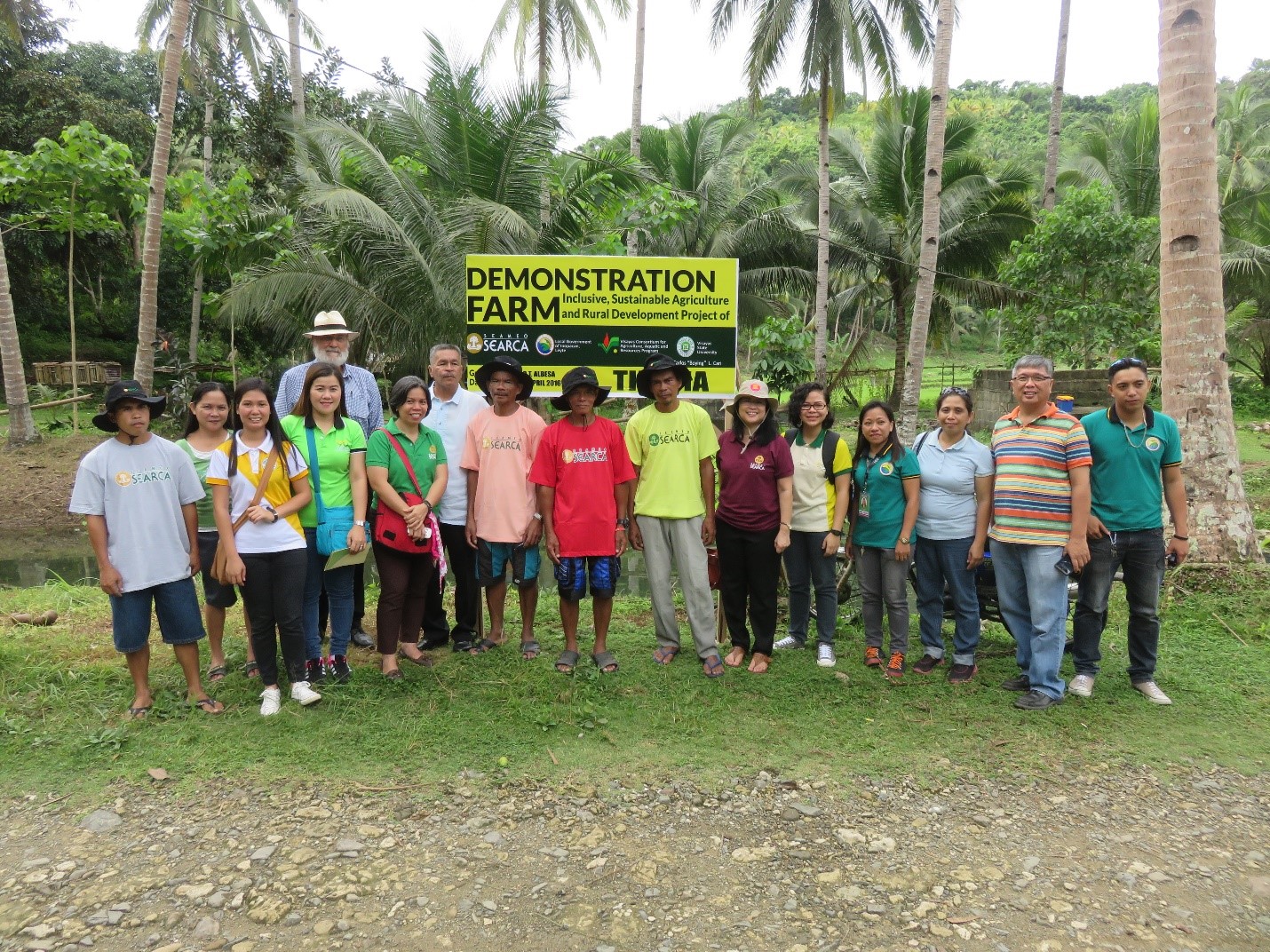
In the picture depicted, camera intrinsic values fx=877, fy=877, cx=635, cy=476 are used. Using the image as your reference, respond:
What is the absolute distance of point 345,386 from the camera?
17.5 ft

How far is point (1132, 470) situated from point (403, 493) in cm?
383

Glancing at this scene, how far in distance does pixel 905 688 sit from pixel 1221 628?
2548mm

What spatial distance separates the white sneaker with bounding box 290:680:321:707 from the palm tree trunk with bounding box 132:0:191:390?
921cm

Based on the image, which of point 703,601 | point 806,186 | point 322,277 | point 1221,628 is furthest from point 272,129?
point 1221,628

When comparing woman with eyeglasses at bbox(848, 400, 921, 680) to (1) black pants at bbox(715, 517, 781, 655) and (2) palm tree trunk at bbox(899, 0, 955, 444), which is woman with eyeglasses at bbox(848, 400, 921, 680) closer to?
(1) black pants at bbox(715, 517, 781, 655)

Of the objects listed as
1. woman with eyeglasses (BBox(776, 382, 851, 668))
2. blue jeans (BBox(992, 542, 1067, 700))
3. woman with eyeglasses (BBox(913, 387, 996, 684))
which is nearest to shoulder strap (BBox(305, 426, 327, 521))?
woman with eyeglasses (BBox(776, 382, 851, 668))

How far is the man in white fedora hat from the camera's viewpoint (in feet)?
16.9

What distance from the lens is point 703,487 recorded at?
505cm

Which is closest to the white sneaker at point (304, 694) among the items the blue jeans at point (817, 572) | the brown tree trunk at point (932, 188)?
the blue jeans at point (817, 572)

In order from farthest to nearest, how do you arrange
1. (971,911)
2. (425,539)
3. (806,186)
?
(806,186), (425,539), (971,911)

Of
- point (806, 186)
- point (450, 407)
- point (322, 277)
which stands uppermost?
point (806, 186)

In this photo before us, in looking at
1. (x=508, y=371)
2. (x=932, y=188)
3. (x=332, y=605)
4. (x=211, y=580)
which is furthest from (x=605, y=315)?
(x=932, y=188)

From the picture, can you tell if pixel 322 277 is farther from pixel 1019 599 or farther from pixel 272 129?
pixel 1019 599

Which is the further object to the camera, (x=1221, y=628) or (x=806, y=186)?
(x=806, y=186)
